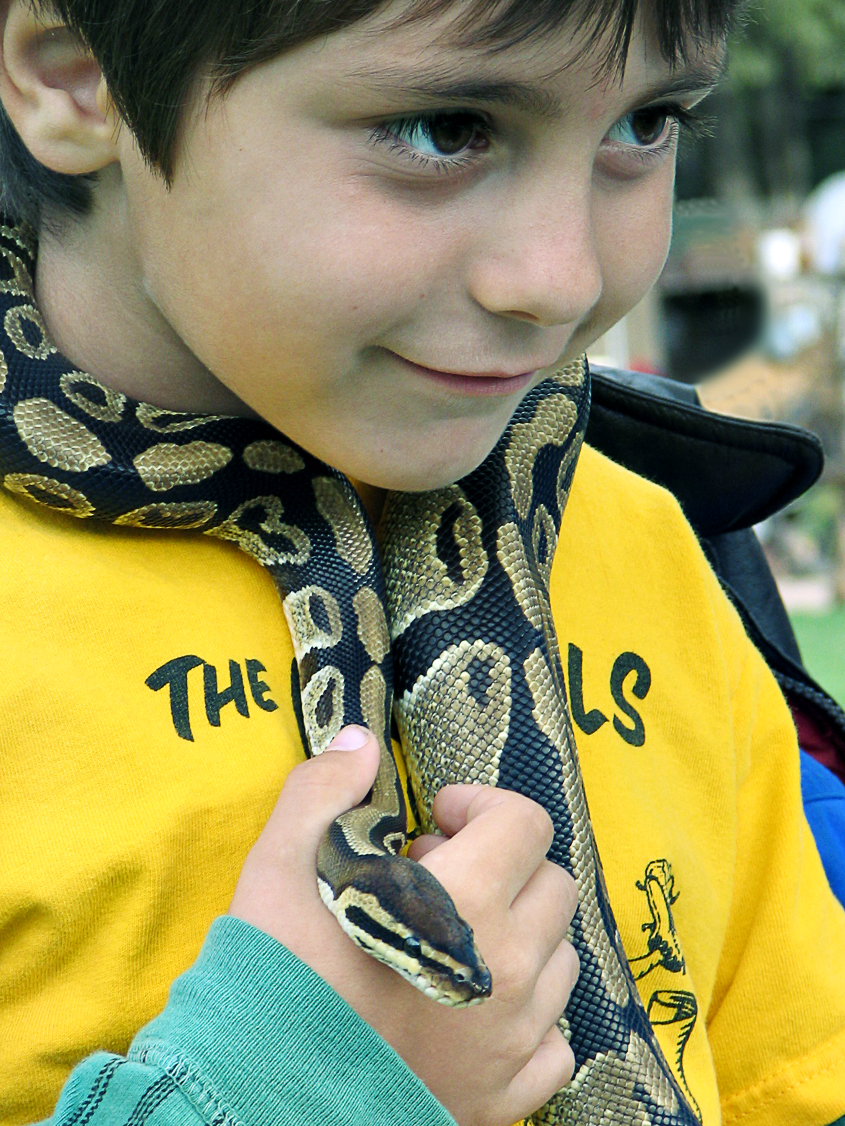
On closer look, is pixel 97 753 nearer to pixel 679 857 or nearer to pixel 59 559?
pixel 59 559

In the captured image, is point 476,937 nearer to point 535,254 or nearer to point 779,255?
point 535,254

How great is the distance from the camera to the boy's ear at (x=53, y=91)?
1.20m

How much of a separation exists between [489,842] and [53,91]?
0.90 metres

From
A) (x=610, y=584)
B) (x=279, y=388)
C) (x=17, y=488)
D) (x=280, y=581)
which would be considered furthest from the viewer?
(x=610, y=584)

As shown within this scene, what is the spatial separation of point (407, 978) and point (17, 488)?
27.1 inches

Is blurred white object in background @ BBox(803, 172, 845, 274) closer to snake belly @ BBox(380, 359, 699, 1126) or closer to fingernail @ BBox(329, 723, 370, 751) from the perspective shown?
snake belly @ BBox(380, 359, 699, 1126)

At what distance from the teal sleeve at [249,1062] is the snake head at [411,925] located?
66 millimetres

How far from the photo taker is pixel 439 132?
1097 millimetres

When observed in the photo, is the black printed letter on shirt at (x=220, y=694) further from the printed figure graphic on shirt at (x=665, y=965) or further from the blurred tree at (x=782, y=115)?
the blurred tree at (x=782, y=115)

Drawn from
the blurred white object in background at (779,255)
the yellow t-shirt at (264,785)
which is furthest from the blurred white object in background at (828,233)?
the yellow t-shirt at (264,785)

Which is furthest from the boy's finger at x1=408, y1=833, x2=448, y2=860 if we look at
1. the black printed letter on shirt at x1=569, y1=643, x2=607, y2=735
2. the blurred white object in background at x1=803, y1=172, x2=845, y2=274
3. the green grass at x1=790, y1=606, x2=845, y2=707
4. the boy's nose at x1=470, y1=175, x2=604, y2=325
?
the blurred white object in background at x1=803, y1=172, x2=845, y2=274

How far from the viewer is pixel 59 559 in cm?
131

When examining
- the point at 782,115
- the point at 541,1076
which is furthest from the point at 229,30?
the point at 782,115

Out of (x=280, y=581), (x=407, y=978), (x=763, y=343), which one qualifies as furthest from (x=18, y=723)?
(x=763, y=343)
